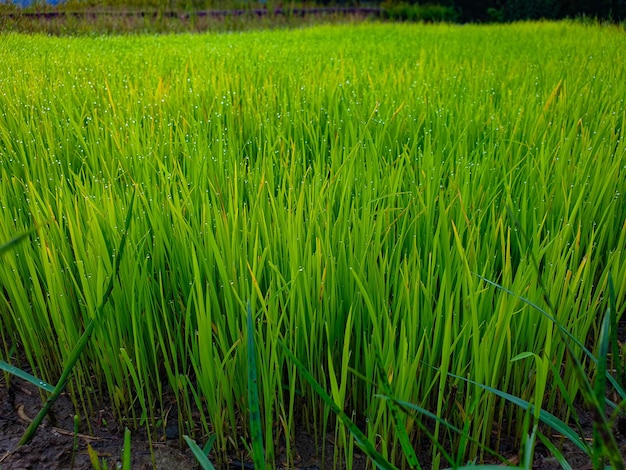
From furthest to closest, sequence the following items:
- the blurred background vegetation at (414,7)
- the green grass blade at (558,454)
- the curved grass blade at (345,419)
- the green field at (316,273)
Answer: the blurred background vegetation at (414,7) < the green field at (316,273) < the green grass blade at (558,454) < the curved grass blade at (345,419)

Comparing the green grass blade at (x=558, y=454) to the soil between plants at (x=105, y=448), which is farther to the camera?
the soil between plants at (x=105, y=448)

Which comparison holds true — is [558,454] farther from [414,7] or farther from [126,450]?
[414,7]

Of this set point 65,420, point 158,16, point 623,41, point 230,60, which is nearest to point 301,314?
point 65,420

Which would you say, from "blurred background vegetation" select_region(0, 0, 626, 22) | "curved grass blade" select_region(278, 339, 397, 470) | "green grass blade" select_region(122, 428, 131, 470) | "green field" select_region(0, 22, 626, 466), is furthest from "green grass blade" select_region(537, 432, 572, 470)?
"blurred background vegetation" select_region(0, 0, 626, 22)

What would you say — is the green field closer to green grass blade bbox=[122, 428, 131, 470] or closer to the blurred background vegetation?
green grass blade bbox=[122, 428, 131, 470]

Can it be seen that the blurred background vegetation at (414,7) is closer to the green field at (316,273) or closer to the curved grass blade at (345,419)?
the green field at (316,273)

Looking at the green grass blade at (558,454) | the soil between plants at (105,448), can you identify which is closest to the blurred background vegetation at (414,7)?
the soil between plants at (105,448)

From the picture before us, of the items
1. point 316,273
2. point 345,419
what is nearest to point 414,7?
point 316,273

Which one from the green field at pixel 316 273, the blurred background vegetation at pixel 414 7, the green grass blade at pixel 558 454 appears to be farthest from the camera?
the blurred background vegetation at pixel 414 7

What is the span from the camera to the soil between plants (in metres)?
0.95

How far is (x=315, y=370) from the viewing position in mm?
1065

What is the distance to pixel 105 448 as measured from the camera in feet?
3.27

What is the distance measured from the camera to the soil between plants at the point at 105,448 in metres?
0.95

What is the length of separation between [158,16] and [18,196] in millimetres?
7816
